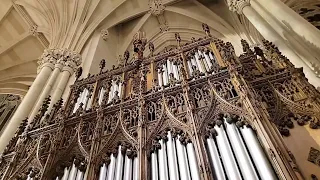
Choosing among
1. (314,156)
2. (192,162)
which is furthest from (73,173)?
(314,156)

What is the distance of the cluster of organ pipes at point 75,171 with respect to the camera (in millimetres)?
3926

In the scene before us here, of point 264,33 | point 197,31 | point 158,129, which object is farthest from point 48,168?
point 197,31

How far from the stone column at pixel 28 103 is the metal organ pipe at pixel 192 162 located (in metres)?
3.46

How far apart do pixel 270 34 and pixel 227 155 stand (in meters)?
3.31

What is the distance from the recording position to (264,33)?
6016 mm

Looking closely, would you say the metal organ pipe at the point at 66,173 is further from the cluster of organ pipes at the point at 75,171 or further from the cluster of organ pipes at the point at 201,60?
the cluster of organ pipes at the point at 201,60

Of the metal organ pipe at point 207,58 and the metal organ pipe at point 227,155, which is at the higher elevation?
the metal organ pipe at point 207,58

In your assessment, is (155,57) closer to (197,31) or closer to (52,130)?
(52,130)

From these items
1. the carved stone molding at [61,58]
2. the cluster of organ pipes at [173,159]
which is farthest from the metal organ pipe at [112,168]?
the carved stone molding at [61,58]

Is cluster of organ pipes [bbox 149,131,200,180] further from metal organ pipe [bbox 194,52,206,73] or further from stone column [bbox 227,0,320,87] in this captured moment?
stone column [bbox 227,0,320,87]

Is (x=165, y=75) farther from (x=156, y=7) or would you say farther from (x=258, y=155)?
(x=156, y=7)

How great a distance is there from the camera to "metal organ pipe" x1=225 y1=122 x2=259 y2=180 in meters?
2.97

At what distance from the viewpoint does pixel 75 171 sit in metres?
4.03

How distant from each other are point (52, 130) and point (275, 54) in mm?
3561
